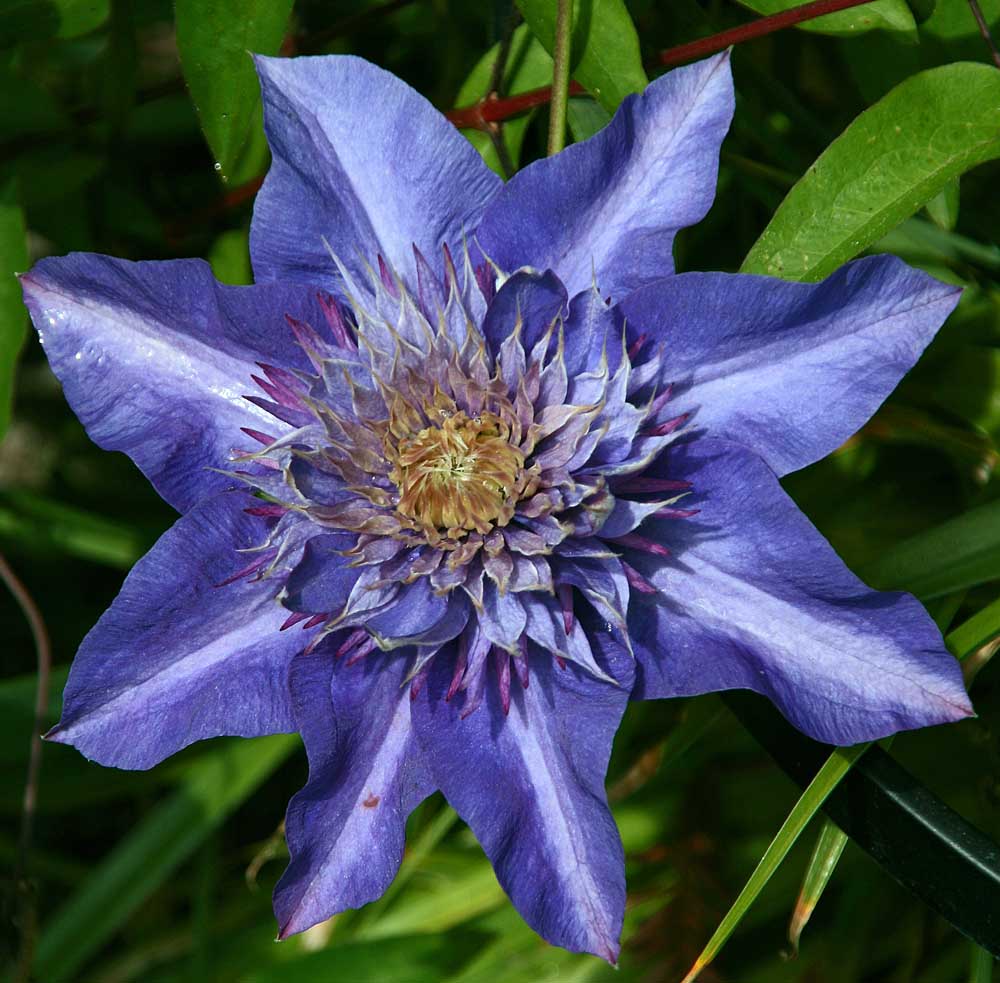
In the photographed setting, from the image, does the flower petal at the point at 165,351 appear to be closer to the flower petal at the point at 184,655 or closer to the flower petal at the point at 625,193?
the flower petal at the point at 184,655

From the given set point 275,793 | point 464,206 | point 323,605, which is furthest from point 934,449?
point 275,793

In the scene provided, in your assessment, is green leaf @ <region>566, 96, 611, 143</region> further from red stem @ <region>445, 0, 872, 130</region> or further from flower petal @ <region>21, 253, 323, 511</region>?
flower petal @ <region>21, 253, 323, 511</region>

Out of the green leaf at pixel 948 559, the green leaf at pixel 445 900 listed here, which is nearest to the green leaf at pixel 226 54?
the green leaf at pixel 948 559

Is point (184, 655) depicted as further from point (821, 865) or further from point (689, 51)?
point (689, 51)

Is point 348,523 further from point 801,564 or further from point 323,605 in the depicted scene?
point 801,564

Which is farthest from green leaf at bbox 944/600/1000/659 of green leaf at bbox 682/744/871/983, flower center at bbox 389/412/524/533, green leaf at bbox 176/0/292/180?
green leaf at bbox 176/0/292/180
